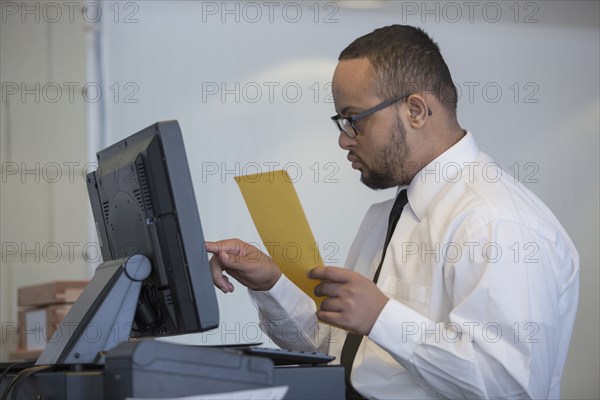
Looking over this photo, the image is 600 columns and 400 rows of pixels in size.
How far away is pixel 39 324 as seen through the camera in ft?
11.7

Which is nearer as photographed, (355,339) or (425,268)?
(425,268)

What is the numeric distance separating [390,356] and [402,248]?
230 millimetres

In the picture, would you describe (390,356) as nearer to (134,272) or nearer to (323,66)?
(134,272)

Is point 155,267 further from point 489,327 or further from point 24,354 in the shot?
point 24,354

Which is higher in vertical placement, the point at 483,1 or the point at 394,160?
the point at 483,1

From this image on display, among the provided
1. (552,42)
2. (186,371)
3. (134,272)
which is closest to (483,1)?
(552,42)

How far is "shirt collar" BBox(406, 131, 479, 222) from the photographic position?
5.70 feet

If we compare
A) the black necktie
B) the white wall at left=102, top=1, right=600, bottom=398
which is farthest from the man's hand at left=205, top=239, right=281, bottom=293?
the white wall at left=102, top=1, right=600, bottom=398

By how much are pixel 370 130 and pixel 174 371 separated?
907 mm

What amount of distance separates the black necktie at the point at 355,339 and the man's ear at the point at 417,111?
15cm

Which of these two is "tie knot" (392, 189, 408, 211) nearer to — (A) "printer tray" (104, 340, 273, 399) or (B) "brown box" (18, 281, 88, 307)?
(A) "printer tray" (104, 340, 273, 399)

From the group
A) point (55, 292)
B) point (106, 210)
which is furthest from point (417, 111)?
point (55, 292)

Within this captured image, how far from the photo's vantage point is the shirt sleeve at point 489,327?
1.39 m

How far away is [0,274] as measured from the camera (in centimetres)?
389
